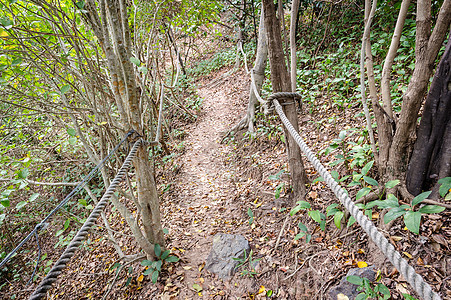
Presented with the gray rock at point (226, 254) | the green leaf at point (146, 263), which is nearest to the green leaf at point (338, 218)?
the gray rock at point (226, 254)

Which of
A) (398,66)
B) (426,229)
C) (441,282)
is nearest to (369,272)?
(441,282)

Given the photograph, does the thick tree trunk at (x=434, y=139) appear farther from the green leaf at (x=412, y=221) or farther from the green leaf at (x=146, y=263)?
the green leaf at (x=146, y=263)

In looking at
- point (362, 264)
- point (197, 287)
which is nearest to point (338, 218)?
point (362, 264)

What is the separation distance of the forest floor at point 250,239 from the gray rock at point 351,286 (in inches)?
2.7

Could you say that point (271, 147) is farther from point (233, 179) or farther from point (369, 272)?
point (369, 272)

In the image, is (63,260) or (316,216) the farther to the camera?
(316,216)

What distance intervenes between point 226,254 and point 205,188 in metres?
2.02

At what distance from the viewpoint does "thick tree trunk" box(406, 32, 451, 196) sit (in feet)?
5.72

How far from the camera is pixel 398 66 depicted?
3668mm

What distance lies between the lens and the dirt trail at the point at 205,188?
3291 mm

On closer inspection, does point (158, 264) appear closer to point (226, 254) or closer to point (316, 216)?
point (226, 254)

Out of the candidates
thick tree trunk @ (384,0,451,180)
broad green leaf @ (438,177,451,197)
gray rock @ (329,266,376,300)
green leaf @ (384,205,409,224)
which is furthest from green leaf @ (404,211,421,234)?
thick tree trunk @ (384,0,451,180)

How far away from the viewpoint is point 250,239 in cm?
305

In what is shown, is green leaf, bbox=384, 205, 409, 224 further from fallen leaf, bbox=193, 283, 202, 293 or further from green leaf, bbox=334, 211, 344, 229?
fallen leaf, bbox=193, 283, 202, 293
